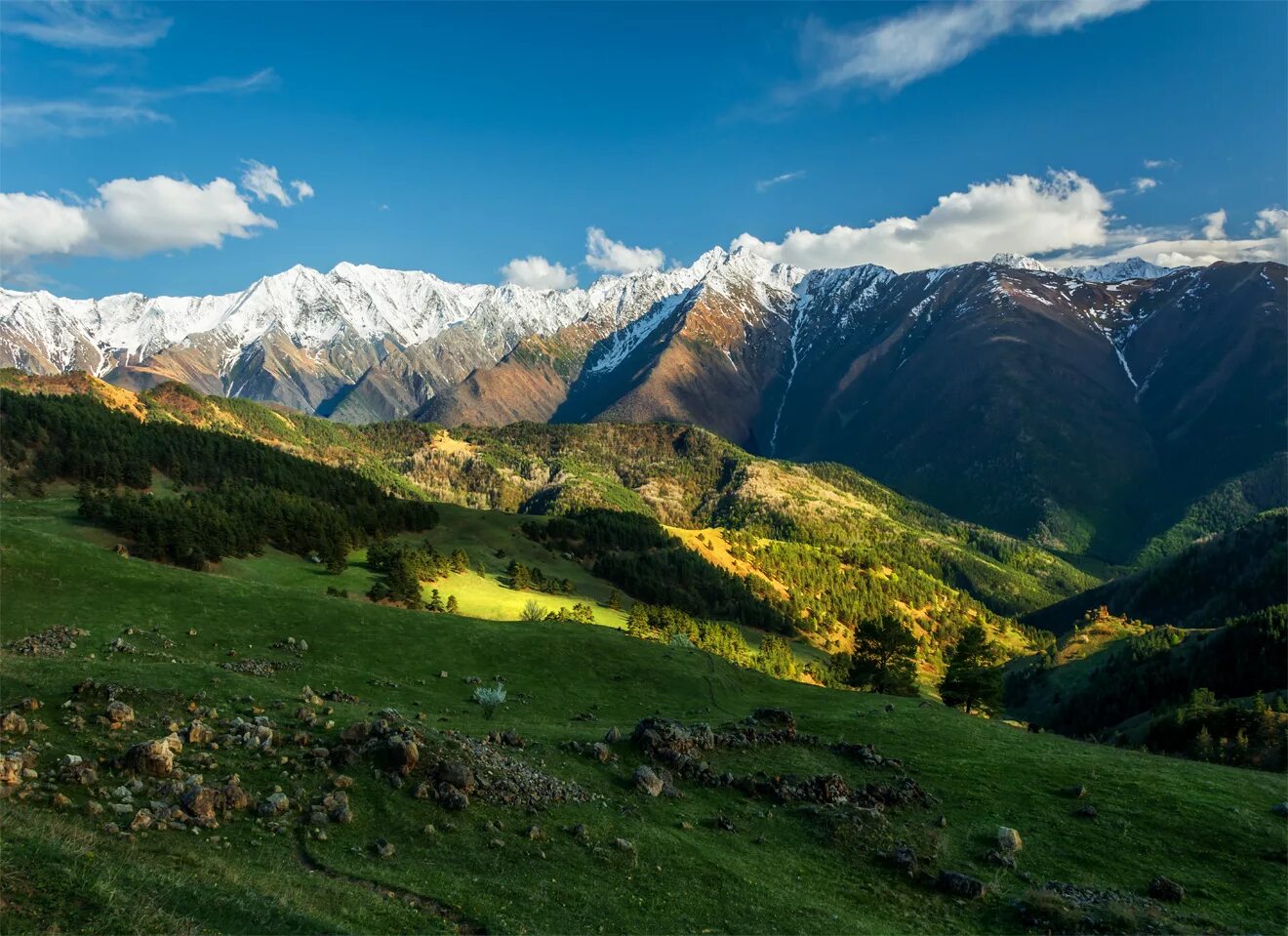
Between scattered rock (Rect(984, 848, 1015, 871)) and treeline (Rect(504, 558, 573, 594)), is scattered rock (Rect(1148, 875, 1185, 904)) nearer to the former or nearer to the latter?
scattered rock (Rect(984, 848, 1015, 871))

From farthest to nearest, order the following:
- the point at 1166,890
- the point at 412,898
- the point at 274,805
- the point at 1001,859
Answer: the point at 1001,859, the point at 1166,890, the point at 274,805, the point at 412,898

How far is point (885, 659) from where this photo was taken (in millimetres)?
96562

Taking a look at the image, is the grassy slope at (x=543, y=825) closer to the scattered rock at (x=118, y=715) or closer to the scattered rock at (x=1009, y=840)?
the scattered rock at (x=1009, y=840)

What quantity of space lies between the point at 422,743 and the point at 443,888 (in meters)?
8.40

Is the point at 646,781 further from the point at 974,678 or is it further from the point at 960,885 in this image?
the point at 974,678

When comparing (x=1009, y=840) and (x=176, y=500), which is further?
(x=176, y=500)

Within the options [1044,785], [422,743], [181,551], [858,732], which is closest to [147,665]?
[422,743]

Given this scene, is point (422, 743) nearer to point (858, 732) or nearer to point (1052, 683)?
point (858, 732)

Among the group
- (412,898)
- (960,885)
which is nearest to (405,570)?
(412,898)

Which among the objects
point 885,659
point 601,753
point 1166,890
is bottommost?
point 885,659

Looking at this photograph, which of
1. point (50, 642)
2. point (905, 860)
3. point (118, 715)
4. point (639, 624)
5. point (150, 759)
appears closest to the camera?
point (150, 759)

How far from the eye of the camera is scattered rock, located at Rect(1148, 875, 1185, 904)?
88.9 ft

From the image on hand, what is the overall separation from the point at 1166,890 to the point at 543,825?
953 inches

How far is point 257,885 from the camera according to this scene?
683 inches
